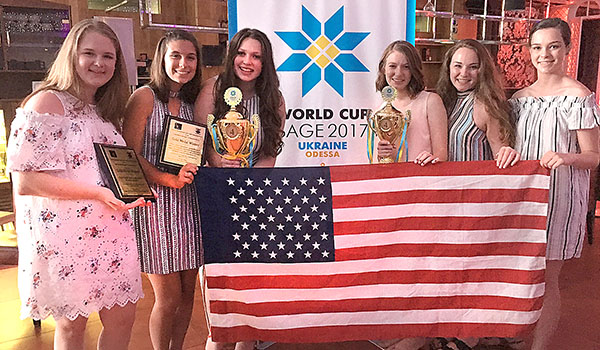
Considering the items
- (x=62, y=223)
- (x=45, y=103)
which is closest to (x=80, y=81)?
(x=45, y=103)

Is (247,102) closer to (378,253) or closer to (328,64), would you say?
(328,64)

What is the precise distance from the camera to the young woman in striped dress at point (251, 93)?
7.18ft

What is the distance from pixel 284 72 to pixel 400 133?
73 centimetres

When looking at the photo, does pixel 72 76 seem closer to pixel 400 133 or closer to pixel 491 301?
pixel 400 133

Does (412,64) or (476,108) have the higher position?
(412,64)

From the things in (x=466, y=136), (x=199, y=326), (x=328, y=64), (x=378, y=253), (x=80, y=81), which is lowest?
(x=199, y=326)

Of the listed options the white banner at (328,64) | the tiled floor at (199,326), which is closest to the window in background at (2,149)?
the tiled floor at (199,326)

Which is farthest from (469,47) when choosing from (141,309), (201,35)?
(201,35)

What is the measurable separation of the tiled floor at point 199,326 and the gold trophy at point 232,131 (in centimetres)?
129

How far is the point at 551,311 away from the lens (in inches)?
95.0

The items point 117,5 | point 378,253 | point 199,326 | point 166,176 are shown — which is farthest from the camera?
point 117,5

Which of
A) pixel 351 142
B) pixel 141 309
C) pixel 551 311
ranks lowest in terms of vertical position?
pixel 141 309

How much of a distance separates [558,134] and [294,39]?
1.34 metres

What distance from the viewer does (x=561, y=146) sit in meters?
2.25
